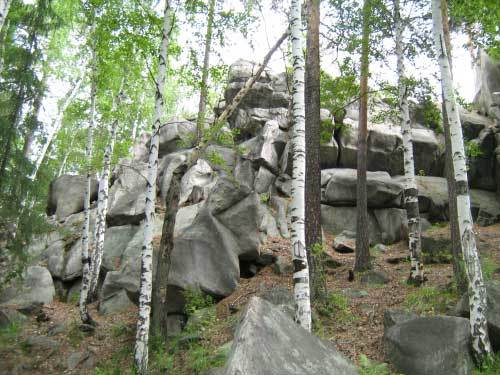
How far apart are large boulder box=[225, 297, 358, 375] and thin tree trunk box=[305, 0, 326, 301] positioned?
604cm

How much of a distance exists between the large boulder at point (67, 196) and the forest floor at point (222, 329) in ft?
32.1

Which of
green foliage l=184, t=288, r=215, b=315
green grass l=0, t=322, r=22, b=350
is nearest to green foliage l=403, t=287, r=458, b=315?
green foliage l=184, t=288, r=215, b=315

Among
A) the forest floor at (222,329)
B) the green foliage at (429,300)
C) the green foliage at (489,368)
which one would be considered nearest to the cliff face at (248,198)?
the forest floor at (222,329)

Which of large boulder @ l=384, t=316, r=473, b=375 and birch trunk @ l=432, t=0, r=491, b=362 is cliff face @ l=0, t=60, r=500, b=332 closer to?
large boulder @ l=384, t=316, r=473, b=375

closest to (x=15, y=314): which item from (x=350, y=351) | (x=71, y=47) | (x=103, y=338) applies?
(x=103, y=338)

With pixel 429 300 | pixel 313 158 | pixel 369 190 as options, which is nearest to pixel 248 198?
pixel 313 158

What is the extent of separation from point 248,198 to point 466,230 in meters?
9.11

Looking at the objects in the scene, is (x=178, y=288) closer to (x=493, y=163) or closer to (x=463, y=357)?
(x=463, y=357)

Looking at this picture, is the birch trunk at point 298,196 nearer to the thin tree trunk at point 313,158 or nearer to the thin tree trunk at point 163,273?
the thin tree trunk at point 313,158

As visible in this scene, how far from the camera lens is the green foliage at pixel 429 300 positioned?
32.5ft

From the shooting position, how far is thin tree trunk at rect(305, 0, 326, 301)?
11.1 metres

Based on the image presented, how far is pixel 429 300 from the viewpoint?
10391 millimetres

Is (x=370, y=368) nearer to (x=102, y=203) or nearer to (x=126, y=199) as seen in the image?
(x=102, y=203)

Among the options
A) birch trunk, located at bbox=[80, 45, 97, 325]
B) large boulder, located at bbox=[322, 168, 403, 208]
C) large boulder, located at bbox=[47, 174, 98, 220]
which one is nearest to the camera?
birch trunk, located at bbox=[80, 45, 97, 325]
